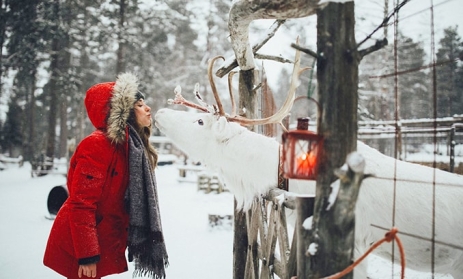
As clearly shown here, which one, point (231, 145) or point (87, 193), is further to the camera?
point (231, 145)

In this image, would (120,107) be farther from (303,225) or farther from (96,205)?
(303,225)

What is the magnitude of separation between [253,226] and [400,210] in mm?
1378

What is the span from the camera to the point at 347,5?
4.29ft

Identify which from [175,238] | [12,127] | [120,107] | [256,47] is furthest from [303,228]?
[12,127]

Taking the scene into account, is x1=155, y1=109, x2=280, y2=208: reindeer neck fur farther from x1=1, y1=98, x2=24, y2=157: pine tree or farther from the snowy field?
x1=1, y1=98, x2=24, y2=157: pine tree

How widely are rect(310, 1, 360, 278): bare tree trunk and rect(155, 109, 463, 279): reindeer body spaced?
141cm

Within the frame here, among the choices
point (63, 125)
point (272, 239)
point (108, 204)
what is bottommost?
point (272, 239)

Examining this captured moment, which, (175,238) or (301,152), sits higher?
(301,152)

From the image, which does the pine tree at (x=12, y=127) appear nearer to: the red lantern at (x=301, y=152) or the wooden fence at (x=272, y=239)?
the wooden fence at (x=272, y=239)

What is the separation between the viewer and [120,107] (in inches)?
90.8

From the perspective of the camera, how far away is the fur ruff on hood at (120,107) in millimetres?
2207

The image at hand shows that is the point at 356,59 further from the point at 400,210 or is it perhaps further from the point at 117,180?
the point at 400,210

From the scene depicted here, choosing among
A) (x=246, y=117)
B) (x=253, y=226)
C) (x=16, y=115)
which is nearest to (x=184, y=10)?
(x=246, y=117)

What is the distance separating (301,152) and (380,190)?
175 cm
